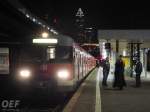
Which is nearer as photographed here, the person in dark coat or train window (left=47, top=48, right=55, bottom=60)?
train window (left=47, top=48, right=55, bottom=60)

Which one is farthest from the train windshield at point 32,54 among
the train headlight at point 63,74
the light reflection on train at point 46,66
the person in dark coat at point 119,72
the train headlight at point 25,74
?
the person in dark coat at point 119,72

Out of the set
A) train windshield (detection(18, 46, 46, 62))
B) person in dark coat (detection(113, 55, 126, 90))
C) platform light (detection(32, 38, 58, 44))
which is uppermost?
platform light (detection(32, 38, 58, 44))

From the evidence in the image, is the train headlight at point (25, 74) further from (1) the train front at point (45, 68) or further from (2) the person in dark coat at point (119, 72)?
(2) the person in dark coat at point (119, 72)

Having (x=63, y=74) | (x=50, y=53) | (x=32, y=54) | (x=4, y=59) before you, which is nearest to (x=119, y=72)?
(x=63, y=74)

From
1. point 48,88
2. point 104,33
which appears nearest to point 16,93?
point 48,88

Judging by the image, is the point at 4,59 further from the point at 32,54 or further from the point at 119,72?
the point at 119,72

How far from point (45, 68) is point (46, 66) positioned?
95mm

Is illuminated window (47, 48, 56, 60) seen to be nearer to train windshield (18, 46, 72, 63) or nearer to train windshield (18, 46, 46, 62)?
train windshield (18, 46, 72, 63)

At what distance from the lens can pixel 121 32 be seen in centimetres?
3638

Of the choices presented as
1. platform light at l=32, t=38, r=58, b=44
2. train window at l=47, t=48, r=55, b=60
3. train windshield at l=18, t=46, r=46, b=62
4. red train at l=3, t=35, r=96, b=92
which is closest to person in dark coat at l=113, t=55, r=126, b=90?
red train at l=3, t=35, r=96, b=92

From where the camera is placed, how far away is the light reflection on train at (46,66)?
19.9 m

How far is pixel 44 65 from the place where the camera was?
20.0 m

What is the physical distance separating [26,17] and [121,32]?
23.1ft

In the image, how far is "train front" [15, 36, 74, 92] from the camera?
65.2 feet
